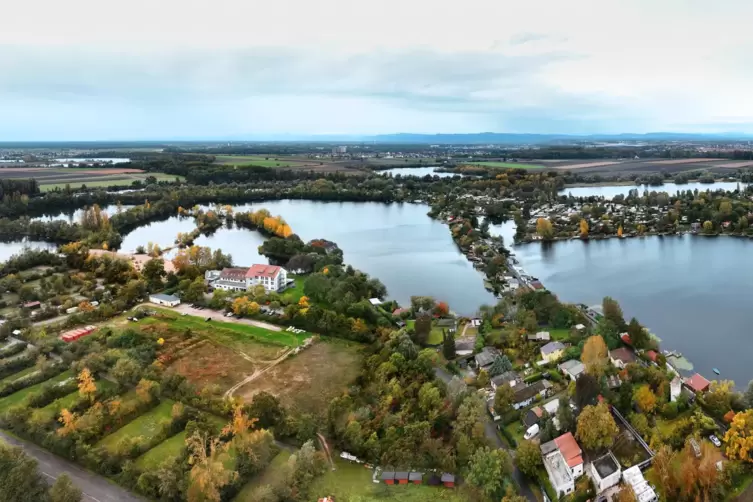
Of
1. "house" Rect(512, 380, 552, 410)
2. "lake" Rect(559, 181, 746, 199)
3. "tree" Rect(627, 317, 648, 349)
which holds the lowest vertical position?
"house" Rect(512, 380, 552, 410)

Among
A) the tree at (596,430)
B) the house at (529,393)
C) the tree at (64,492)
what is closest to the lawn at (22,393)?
the tree at (64,492)

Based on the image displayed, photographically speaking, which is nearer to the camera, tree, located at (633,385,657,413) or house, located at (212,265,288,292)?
tree, located at (633,385,657,413)

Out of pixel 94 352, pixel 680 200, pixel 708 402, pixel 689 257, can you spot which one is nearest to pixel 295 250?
pixel 94 352

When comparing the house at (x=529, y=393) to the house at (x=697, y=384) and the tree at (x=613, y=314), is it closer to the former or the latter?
the house at (x=697, y=384)

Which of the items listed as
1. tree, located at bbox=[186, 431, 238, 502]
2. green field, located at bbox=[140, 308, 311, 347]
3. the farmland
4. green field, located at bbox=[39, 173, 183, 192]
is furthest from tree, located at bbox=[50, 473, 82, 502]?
the farmland

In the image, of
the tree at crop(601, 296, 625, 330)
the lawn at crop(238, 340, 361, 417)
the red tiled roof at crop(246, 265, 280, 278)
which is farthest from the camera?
the red tiled roof at crop(246, 265, 280, 278)

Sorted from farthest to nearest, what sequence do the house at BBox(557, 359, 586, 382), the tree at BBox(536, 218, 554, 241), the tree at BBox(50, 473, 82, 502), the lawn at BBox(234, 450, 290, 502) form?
the tree at BBox(536, 218, 554, 241) → the house at BBox(557, 359, 586, 382) → the lawn at BBox(234, 450, 290, 502) → the tree at BBox(50, 473, 82, 502)

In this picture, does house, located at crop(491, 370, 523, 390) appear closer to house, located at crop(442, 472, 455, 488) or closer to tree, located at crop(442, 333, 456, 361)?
tree, located at crop(442, 333, 456, 361)
